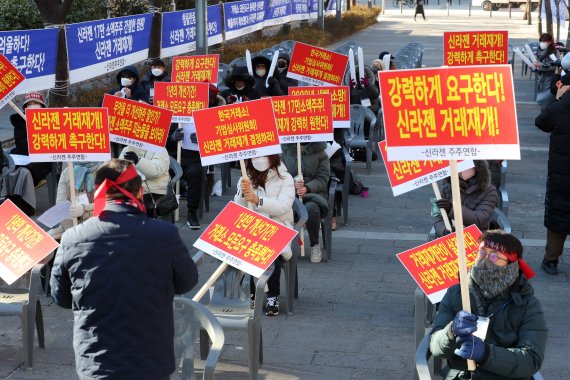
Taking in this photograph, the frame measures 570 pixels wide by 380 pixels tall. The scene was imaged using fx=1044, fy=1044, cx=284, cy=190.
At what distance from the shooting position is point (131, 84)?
13.4m

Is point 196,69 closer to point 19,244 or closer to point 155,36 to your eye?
point 155,36

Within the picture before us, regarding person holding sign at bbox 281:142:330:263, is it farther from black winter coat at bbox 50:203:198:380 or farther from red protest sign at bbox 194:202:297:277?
black winter coat at bbox 50:203:198:380

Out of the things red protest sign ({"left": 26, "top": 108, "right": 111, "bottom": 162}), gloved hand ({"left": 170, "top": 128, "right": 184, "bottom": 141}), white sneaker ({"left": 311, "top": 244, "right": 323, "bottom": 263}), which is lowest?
white sneaker ({"left": 311, "top": 244, "right": 323, "bottom": 263})

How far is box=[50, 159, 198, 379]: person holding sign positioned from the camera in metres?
4.51

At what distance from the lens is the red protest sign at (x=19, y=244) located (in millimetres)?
6969

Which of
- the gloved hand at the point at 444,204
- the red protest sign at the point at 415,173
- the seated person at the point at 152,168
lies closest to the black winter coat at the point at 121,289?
the red protest sign at the point at 415,173

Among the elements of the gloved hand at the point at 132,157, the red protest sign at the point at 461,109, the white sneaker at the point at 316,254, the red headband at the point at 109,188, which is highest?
the red protest sign at the point at 461,109

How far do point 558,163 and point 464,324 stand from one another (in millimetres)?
4855

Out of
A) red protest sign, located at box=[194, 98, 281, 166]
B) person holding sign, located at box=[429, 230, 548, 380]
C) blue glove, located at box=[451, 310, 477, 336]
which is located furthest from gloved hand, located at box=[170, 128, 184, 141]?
blue glove, located at box=[451, 310, 477, 336]

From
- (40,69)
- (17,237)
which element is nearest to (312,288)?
(17,237)

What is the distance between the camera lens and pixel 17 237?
23.2ft

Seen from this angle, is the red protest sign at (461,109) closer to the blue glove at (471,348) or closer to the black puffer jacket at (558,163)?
the blue glove at (471,348)

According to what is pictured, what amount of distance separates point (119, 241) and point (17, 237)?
9.15 ft

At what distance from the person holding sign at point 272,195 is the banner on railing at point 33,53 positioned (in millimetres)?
5690
